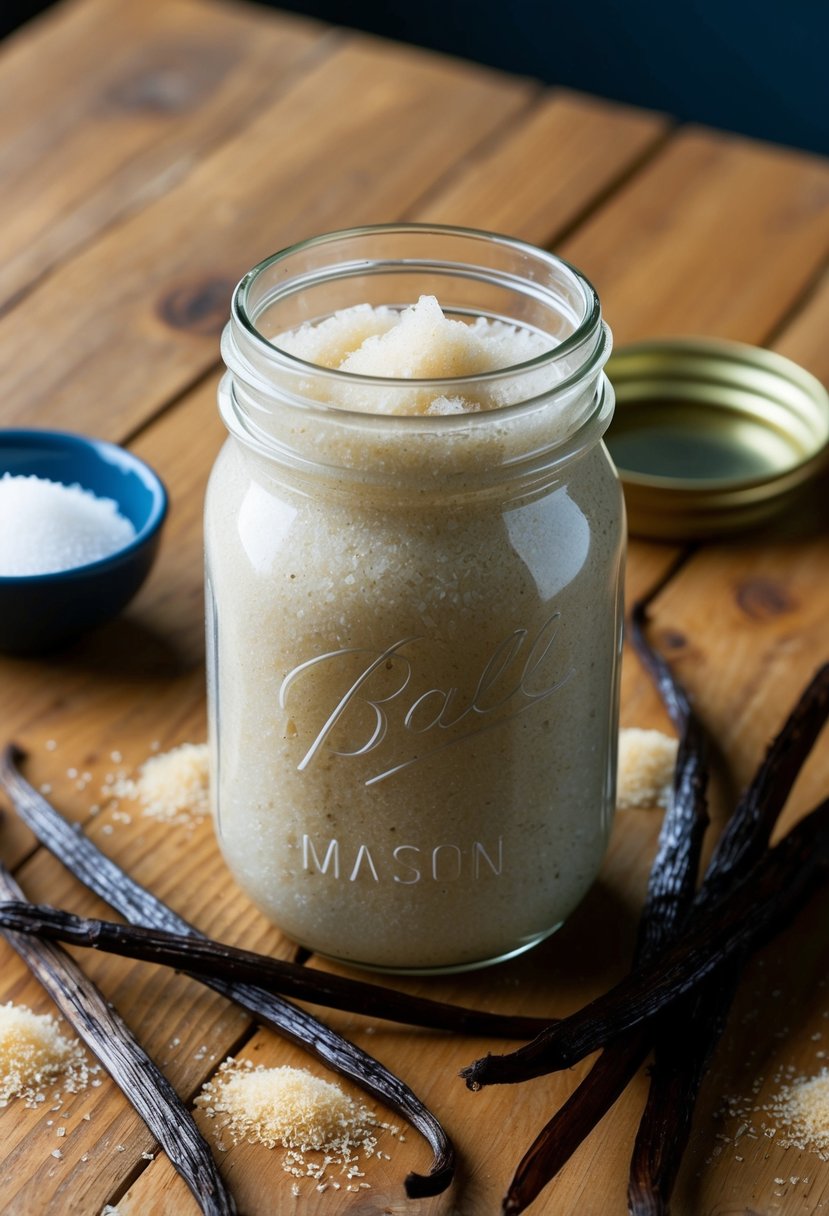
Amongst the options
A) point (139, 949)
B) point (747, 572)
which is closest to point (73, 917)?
point (139, 949)

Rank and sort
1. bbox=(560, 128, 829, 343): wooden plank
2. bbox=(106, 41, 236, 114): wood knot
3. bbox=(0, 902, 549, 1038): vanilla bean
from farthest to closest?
bbox=(106, 41, 236, 114): wood knot → bbox=(560, 128, 829, 343): wooden plank → bbox=(0, 902, 549, 1038): vanilla bean

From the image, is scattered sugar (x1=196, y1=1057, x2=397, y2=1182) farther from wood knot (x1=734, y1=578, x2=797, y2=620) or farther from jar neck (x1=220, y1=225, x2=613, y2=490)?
wood knot (x1=734, y1=578, x2=797, y2=620)

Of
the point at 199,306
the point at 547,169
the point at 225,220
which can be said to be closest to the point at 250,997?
the point at 199,306

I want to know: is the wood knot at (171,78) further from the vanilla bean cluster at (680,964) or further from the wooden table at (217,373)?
the vanilla bean cluster at (680,964)

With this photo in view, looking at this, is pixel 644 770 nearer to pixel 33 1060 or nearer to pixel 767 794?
pixel 767 794

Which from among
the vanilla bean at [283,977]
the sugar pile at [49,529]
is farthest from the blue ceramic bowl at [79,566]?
the vanilla bean at [283,977]

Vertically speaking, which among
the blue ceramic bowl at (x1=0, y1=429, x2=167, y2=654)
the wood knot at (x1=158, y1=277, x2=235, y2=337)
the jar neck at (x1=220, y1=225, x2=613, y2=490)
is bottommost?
the wood knot at (x1=158, y1=277, x2=235, y2=337)

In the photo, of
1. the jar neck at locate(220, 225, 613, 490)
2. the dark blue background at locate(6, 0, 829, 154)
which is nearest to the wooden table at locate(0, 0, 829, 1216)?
the jar neck at locate(220, 225, 613, 490)
